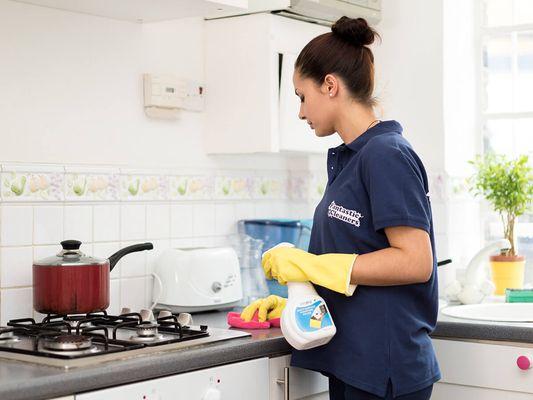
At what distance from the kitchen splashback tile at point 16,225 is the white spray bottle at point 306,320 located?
814mm

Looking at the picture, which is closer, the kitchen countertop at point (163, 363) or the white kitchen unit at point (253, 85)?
the kitchen countertop at point (163, 363)

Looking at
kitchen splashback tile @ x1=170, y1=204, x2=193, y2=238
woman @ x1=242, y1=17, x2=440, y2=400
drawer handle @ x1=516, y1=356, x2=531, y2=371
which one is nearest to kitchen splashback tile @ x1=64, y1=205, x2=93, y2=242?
kitchen splashback tile @ x1=170, y1=204, x2=193, y2=238

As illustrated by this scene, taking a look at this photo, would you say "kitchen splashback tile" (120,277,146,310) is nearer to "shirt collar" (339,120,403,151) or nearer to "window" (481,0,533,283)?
"shirt collar" (339,120,403,151)

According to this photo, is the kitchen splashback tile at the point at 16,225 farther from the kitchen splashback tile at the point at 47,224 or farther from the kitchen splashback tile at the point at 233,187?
the kitchen splashback tile at the point at 233,187

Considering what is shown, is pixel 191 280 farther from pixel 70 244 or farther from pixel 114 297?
pixel 70 244

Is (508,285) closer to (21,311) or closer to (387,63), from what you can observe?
(387,63)

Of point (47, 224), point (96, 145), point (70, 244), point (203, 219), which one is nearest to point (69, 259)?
point (70, 244)

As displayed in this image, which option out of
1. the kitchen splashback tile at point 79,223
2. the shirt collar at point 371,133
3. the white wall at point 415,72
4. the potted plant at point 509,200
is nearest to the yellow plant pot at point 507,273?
the potted plant at point 509,200

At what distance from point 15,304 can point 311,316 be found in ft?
2.89

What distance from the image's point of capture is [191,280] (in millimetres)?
2771

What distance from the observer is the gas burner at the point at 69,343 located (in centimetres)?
202

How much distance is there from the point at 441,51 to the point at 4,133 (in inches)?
66.1

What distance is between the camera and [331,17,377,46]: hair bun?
2.18 m

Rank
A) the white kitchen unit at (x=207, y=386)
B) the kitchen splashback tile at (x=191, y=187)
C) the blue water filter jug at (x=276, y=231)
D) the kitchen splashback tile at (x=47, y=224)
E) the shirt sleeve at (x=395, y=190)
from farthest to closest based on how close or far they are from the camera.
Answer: the blue water filter jug at (x=276, y=231) → the kitchen splashback tile at (x=191, y=187) → the kitchen splashback tile at (x=47, y=224) → the shirt sleeve at (x=395, y=190) → the white kitchen unit at (x=207, y=386)
